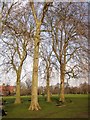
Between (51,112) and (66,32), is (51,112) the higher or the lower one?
the lower one

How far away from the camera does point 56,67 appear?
38281 mm

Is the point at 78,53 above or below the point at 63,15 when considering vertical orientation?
below

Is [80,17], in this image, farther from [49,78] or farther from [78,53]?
[49,78]

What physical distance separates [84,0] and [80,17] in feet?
5.55

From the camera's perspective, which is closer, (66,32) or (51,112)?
(51,112)

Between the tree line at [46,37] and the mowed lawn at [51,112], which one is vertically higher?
the tree line at [46,37]

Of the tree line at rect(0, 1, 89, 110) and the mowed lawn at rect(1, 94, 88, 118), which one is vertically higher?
the tree line at rect(0, 1, 89, 110)

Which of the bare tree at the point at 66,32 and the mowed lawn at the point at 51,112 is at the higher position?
the bare tree at the point at 66,32

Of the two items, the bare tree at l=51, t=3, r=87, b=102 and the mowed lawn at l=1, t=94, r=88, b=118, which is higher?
the bare tree at l=51, t=3, r=87, b=102

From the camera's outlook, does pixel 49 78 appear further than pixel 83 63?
Yes

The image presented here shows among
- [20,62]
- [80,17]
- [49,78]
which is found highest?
[80,17]

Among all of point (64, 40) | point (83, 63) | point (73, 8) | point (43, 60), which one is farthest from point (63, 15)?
point (43, 60)

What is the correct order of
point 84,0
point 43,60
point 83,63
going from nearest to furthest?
point 84,0, point 83,63, point 43,60

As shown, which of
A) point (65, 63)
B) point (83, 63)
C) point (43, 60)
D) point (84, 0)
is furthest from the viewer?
point (43, 60)
